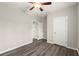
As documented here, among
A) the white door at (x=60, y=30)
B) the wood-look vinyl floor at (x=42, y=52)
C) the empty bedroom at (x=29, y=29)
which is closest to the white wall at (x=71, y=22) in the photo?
the empty bedroom at (x=29, y=29)

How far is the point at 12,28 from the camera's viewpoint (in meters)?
3.16

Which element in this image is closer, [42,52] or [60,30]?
[42,52]

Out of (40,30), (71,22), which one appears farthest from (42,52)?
(40,30)

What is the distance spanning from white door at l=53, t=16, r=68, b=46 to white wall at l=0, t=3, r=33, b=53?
4.96 ft

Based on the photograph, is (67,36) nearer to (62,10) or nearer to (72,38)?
(72,38)

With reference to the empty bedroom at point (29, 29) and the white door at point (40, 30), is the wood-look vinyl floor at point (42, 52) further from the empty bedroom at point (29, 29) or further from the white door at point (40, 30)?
the white door at point (40, 30)

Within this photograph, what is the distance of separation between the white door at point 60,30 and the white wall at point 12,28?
1512 mm

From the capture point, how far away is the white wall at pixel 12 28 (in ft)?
9.10

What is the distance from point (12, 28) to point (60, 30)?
2253mm

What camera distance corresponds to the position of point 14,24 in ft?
10.8

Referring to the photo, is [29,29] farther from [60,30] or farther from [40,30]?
[40,30]

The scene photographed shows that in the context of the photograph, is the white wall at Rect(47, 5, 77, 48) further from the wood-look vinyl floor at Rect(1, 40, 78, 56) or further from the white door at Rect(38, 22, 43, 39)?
the white door at Rect(38, 22, 43, 39)

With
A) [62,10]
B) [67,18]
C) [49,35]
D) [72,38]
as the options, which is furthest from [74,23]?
[49,35]

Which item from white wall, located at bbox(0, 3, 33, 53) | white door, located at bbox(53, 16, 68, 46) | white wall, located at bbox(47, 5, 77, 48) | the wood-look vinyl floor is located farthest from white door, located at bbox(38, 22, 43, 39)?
the wood-look vinyl floor
